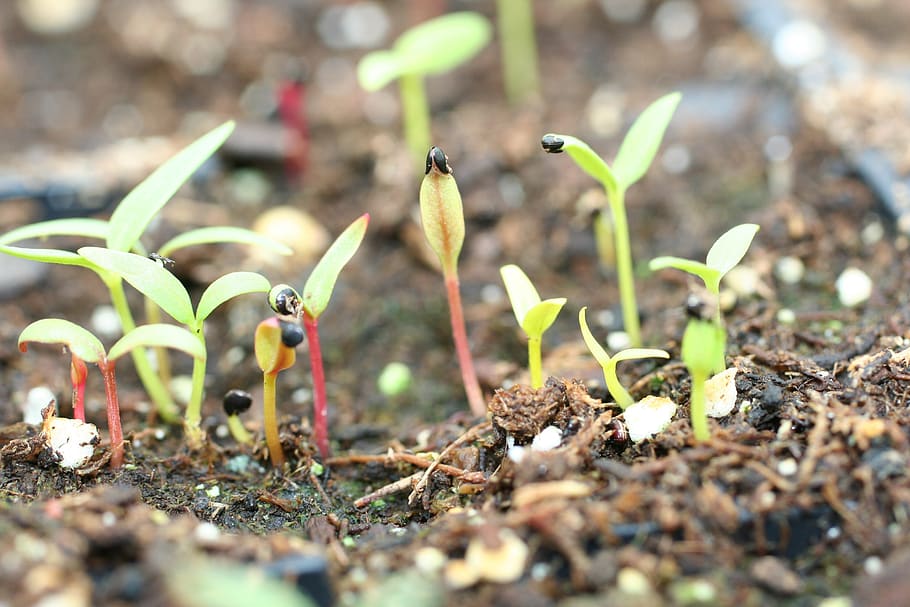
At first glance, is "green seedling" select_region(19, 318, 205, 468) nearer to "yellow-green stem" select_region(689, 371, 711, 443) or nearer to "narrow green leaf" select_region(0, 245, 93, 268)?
"narrow green leaf" select_region(0, 245, 93, 268)

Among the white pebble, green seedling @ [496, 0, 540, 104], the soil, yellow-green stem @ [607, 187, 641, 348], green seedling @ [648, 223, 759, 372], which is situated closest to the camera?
the soil

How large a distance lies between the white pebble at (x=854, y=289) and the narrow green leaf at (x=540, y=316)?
0.69 metres

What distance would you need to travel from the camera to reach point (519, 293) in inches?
53.6

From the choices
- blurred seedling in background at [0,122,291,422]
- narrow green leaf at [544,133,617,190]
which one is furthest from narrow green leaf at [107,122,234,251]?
narrow green leaf at [544,133,617,190]

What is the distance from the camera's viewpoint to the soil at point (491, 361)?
41.5 inches

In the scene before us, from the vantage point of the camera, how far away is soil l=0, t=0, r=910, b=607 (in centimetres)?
105

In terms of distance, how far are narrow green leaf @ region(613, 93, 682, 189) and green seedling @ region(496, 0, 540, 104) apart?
114 cm

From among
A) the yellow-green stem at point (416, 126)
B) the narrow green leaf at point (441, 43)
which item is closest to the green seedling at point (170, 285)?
the narrow green leaf at point (441, 43)

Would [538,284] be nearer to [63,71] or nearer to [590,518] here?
[590,518]

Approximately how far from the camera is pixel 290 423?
1.50 m

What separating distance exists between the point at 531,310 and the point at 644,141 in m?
0.39

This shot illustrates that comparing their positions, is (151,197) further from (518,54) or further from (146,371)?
(518,54)

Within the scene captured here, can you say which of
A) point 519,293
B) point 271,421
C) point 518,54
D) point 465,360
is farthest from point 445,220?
point 518,54

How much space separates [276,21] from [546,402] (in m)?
2.29
